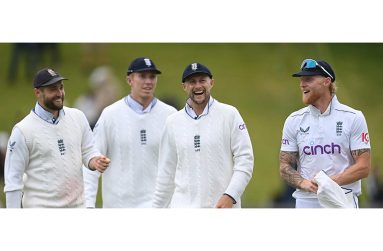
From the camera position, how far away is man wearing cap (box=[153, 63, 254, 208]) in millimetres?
10688

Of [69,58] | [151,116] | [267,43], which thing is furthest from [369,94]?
[151,116]

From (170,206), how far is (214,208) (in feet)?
1.76

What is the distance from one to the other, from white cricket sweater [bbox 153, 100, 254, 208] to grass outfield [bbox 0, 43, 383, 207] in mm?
6257

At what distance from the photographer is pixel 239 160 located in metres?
10.6

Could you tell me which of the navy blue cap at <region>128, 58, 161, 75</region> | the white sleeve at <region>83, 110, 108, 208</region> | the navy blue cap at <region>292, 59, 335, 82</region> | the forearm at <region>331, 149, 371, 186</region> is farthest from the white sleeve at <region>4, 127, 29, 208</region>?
the forearm at <region>331, 149, 371, 186</region>

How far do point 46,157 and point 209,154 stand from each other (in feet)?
4.79

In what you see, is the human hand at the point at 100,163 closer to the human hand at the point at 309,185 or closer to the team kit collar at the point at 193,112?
the team kit collar at the point at 193,112

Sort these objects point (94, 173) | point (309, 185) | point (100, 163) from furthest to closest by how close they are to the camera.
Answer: point (94, 173) → point (100, 163) → point (309, 185)

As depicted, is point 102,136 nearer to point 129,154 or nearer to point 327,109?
point 129,154

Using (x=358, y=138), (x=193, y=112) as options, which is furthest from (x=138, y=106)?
(x=358, y=138)

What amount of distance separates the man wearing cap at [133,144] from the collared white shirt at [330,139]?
58.7 inches

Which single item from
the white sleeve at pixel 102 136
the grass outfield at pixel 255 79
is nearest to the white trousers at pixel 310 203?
the white sleeve at pixel 102 136

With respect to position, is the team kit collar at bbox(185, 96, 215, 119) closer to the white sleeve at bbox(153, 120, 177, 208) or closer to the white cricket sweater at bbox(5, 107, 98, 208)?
the white sleeve at bbox(153, 120, 177, 208)

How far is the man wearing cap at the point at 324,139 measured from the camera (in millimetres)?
10578
